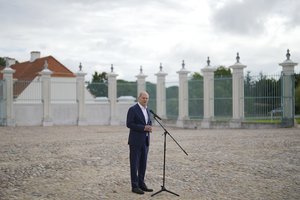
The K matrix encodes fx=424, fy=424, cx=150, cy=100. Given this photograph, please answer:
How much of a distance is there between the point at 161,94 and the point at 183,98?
2377 millimetres

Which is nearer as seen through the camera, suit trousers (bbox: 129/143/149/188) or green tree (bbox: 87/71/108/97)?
suit trousers (bbox: 129/143/149/188)

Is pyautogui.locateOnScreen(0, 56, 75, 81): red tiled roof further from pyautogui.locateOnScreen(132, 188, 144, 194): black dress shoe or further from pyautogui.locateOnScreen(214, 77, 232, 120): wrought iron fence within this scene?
pyautogui.locateOnScreen(132, 188, 144, 194): black dress shoe

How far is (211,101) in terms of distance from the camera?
2261 cm

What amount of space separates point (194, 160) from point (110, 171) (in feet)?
8.03

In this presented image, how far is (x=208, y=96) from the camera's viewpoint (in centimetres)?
2272

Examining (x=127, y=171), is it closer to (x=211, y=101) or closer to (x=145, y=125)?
(x=145, y=125)

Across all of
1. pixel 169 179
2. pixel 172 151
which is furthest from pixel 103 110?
pixel 169 179

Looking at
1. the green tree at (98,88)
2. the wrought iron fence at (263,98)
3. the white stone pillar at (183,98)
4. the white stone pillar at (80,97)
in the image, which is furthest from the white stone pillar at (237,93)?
the white stone pillar at (80,97)

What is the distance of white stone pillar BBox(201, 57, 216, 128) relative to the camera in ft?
73.8

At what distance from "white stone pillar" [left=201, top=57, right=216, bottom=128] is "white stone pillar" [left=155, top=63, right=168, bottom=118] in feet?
12.8

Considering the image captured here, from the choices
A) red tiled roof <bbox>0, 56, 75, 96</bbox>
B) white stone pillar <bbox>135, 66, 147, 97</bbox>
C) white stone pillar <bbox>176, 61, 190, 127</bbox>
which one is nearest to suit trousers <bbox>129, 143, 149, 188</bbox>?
white stone pillar <bbox>176, 61, 190, 127</bbox>

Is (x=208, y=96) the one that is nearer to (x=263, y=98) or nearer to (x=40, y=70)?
(x=263, y=98)

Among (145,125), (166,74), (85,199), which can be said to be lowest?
(85,199)

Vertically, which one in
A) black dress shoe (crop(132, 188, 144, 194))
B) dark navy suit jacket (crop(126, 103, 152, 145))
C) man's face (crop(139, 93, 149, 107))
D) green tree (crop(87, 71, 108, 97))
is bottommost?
black dress shoe (crop(132, 188, 144, 194))
